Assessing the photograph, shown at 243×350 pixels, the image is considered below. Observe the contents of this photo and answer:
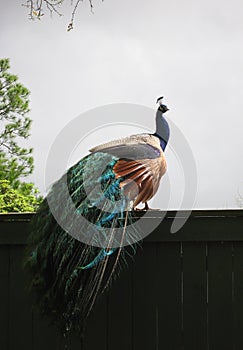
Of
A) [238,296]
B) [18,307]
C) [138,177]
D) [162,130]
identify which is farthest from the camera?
[162,130]

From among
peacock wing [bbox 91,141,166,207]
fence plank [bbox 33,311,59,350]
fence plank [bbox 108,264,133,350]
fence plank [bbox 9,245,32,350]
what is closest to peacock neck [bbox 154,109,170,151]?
peacock wing [bbox 91,141,166,207]

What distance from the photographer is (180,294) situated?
9.43ft

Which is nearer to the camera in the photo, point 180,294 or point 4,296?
point 180,294

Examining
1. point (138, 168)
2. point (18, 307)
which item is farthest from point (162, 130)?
point (18, 307)

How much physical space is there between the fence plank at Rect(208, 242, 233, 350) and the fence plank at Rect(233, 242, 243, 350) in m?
0.02

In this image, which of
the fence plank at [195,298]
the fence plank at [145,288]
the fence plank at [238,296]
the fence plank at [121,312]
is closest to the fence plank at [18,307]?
the fence plank at [121,312]

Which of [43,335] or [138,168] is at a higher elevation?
[138,168]

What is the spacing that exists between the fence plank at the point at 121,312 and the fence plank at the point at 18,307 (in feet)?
1.37

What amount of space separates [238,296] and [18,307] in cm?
108

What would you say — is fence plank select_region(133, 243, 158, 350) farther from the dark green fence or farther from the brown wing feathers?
the brown wing feathers

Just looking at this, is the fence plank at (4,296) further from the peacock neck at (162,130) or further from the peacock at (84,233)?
the peacock neck at (162,130)

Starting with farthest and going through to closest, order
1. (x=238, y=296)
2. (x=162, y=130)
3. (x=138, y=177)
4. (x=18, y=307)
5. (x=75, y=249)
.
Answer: (x=162, y=130) → (x=18, y=307) → (x=138, y=177) → (x=238, y=296) → (x=75, y=249)

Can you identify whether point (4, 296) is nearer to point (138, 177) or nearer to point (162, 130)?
point (138, 177)

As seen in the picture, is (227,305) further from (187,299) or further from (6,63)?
(6,63)
